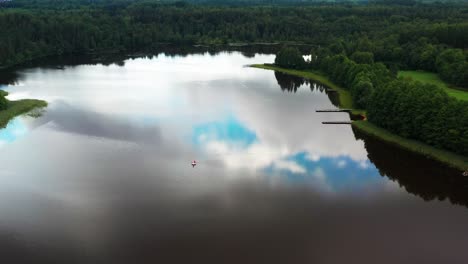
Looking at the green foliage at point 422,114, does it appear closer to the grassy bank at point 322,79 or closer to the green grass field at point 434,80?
the grassy bank at point 322,79

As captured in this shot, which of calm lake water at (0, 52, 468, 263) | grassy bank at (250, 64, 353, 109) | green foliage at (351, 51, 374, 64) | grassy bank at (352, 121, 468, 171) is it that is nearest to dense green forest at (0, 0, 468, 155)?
green foliage at (351, 51, 374, 64)

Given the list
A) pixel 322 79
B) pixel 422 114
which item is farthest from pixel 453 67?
pixel 422 114

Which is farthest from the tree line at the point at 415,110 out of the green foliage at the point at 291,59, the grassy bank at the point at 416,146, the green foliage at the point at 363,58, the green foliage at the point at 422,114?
the green foliage at the point at 291,59

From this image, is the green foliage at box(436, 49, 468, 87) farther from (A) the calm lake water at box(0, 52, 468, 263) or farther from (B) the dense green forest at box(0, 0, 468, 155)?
(A) the calm lake water at box(0, 52, 468, 263)

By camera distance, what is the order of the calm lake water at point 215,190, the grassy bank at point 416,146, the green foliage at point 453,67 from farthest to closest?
the green foliage at point 453,67, the grassy bank at point 416,146, the calm lake water at point 215,190

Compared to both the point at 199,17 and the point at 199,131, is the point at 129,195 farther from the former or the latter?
the point at 199,17
